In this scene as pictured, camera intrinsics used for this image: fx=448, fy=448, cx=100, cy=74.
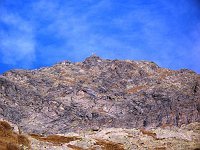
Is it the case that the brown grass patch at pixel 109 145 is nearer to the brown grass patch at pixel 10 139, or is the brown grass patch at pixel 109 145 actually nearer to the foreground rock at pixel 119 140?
the foreground rock at pixel 119 140

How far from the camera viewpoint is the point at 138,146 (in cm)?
7919

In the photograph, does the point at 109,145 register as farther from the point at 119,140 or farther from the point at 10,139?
the point at 10,139

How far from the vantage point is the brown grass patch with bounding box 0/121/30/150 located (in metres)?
53.5

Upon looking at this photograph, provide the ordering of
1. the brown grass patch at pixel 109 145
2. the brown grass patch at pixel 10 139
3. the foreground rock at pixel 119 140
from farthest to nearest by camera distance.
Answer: the brown grass patch at pixel 109 145, the foreground rock at pixel 119 140, the brown grass patch at pixel 10 139

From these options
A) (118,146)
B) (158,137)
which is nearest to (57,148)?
(118,146)

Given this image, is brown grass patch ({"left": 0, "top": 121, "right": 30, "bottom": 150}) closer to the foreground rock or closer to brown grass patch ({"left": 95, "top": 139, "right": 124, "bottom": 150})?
the foreground rock

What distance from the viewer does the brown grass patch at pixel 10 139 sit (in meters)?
53.5

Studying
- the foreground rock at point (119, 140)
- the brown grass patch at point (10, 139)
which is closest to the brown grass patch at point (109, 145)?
the foreground rock at point (119, 140)

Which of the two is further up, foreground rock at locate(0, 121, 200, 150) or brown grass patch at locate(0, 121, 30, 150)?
foreground rock at locate(0, 121, 200, 150)

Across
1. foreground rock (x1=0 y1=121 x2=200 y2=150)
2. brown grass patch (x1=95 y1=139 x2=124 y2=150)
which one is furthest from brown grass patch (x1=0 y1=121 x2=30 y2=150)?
brown grass patch (x1=95 y1=139 x2=124 y2=150)

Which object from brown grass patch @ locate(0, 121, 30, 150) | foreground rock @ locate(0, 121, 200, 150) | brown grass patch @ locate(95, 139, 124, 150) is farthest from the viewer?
brown grass patch @ locate(95, 139, 124, 150)

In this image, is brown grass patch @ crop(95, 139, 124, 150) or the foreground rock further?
brown grass patch @ crop(95, 139, 124, 150)

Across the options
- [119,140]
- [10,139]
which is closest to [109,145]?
[119,140]

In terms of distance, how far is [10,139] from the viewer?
186 feet
